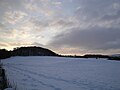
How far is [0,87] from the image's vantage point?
995 cm

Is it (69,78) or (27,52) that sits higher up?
(27,52)

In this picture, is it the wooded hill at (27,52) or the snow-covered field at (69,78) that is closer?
the snow-covered field at (69,78)

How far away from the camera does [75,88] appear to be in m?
12.3

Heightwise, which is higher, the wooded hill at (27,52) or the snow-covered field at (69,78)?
the wooded hill at (27,52)

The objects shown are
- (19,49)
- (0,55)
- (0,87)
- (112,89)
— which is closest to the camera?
(0,87)

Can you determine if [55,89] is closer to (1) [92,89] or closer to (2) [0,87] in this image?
(1) [92,89]

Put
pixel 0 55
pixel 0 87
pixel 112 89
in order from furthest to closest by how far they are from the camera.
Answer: pixel 0 55
pixel 112 89
pixel 0 87

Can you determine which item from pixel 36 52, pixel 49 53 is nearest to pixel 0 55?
pixel 36 52

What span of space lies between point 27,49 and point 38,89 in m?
78.7

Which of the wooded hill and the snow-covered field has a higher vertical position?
the wooded hill

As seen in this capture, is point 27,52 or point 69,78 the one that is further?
point 27,52

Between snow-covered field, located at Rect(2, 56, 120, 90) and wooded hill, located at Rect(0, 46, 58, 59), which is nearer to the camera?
snow-covered field, located at Rect(2, 56, 120, 90)

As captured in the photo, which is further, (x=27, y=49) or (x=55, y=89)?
(x=27, y=49)

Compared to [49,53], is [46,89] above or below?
below
